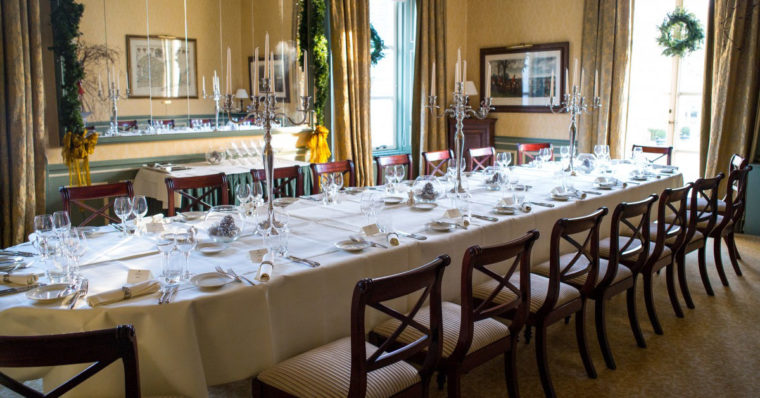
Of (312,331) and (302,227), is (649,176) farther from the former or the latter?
(312,331)

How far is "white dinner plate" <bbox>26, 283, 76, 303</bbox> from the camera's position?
212 centimetres

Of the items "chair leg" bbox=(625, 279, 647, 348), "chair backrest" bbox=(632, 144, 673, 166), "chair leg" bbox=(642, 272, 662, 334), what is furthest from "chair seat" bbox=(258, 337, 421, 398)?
"chair backrest" bbox=(632, 144, 673, 166)

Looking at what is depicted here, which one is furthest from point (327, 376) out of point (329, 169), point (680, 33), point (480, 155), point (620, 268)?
point (680, 33)

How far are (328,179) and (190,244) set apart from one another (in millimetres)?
1638

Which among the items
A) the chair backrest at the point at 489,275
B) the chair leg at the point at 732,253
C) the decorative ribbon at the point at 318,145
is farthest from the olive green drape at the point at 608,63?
the chair backrest at the point at 489,275

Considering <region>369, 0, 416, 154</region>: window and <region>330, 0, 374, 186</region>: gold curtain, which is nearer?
<region>330, 0, 374, 186</region>: gold curtain

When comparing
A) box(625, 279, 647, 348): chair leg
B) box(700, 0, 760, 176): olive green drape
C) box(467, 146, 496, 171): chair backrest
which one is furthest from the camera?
box(700, 0, 760, 176): olive green drape

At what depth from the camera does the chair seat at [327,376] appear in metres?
2.12

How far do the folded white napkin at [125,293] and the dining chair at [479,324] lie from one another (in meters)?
0.99

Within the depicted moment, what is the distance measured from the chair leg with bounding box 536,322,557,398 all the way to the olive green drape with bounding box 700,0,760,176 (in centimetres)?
469

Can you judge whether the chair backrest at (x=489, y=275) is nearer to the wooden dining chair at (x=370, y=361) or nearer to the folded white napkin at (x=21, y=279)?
the wooden dining chair at (x=370, y=361)

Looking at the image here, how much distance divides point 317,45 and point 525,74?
2.86 metres

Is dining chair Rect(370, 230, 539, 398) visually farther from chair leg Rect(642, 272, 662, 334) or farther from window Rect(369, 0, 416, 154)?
window Rect(369, 0, 416, 154)

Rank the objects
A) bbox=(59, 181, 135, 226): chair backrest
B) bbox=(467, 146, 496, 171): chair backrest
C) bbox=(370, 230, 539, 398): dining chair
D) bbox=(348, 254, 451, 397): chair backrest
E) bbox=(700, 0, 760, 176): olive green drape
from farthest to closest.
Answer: bbox=(700, 0, 760, 176): olive green drape, bbox=(467, 146, 496, 171): chair backrest, bbox=(59, 181, 135, 226): chair backrest, bbox=(370, 230, 539, 398): dining chair, bbox=(348, 254, 451, 397): chair backrest
